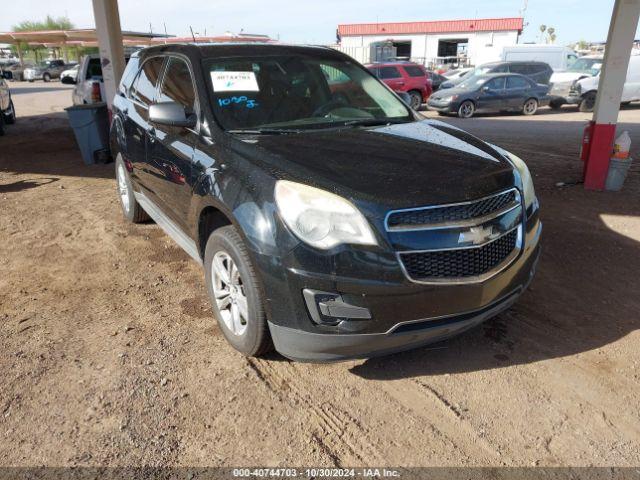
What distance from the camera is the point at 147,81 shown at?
4469 millimetres

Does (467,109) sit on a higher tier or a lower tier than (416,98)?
lower

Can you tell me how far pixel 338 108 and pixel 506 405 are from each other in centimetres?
230

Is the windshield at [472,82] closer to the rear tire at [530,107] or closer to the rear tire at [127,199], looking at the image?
the rear tire at [530,107]

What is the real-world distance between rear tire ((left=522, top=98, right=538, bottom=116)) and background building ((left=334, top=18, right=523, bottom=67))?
29.0 m

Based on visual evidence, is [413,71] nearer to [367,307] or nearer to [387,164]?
[387,164]

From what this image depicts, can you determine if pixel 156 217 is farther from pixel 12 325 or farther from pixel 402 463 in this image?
pixel 402 463

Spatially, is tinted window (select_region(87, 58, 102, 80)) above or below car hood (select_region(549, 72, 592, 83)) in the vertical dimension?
above

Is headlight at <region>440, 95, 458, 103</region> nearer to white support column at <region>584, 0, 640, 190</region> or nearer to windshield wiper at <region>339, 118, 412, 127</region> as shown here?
white support column at <region>584, 0, 640, 190</region>

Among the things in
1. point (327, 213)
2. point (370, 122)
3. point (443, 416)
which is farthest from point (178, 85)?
point (443, 416)

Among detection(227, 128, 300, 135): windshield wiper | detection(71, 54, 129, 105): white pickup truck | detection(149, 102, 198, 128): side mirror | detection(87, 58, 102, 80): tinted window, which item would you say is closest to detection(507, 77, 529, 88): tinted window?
detection(71, 54, 129, 105): white pickup truck

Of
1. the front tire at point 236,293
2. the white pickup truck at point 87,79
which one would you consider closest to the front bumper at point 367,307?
the front tire at point 236,293

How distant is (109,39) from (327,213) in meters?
7.17

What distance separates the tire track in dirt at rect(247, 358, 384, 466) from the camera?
7.73 feet

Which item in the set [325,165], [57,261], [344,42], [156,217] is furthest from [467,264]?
[344,42]
